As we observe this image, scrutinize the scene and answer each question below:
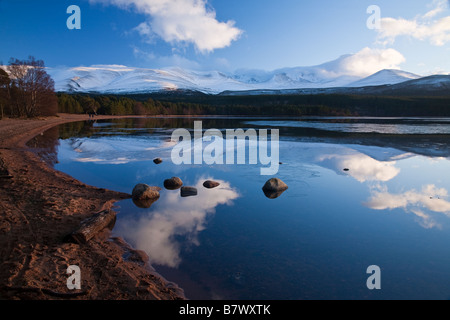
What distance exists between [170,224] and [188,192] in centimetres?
277

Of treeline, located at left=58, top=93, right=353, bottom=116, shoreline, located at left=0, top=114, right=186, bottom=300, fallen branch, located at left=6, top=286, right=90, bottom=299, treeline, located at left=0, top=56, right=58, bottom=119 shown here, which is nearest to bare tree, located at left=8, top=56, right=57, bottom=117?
treeline, located at left=0, top=56, right=58, bottom=119

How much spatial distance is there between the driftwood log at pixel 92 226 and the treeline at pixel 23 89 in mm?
46315

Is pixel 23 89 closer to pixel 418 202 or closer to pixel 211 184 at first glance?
pixel 211 184

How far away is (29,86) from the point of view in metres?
46.4

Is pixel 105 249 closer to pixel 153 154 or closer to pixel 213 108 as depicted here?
pixel 153 154

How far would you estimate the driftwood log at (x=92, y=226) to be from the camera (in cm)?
621

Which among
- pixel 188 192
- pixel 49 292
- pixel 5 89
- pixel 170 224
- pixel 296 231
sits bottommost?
pixel 296 231

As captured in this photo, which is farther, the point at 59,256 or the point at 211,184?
the point at 211,184

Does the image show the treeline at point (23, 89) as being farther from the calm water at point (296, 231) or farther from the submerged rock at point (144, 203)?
the submerged rock at point (144, 203)

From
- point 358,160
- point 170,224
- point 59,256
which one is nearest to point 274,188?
point 170,224

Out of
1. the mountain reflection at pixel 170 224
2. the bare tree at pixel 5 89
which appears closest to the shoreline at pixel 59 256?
the mountain reflection at pixel 170 224

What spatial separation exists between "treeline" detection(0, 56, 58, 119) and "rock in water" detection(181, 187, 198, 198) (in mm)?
44898

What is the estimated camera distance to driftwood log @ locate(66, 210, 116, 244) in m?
6.21

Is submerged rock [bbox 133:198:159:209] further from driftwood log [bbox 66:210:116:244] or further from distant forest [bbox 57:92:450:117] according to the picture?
distant forest [bbox 57:92:450:117]
